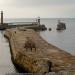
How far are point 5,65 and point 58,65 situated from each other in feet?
26.4

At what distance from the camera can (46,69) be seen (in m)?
15.8

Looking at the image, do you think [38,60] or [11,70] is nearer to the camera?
[38,60]

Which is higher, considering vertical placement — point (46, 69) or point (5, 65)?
point (46, 69)

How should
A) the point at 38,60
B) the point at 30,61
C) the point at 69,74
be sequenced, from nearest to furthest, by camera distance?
the point at 69,74, the point at 38,60, the point at 30,61

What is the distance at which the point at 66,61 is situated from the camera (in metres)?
18.1

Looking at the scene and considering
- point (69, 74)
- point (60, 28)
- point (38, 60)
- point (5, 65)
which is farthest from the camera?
point (60, 28)

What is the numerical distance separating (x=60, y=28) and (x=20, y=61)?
70.9 meters

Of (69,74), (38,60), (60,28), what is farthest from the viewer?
(60,28)

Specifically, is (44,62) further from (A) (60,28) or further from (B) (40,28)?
(A) (60,28)

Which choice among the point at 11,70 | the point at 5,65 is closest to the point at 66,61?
the point at 11,70

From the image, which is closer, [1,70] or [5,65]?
[1,70]

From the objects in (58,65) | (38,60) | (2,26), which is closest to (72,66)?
(58,65)

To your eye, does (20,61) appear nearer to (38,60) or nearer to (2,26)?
(38,60)

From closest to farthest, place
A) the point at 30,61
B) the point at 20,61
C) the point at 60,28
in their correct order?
the point at 30,61 → the point at 20,61 → the point at 60,28
